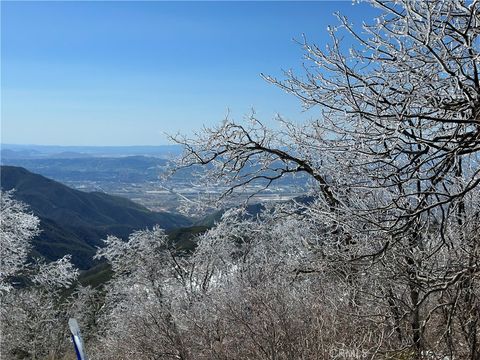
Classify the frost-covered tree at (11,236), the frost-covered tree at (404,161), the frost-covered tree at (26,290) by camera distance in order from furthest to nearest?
the frost-covered tree at (26,290), the frost-covered tree at (11,236), the frost-covered tree at (404,161)

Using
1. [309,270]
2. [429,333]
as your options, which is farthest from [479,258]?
[309,270]

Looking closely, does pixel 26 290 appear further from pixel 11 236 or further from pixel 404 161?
pixel 404 161

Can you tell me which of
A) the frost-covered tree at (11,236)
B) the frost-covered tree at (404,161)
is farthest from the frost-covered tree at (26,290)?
the frost-covered tree at (404,161)

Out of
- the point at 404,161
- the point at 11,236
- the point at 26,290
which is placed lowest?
the point at 26,290

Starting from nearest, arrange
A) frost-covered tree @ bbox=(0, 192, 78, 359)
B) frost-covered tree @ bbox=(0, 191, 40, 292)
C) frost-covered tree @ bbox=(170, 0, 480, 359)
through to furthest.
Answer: frost-covered tree @ bbox=(170, 0, 480, 359) → frost-covered tree @ bbox=(0, 191, 40, 292) → frost-covered tree @ bbox=(0, 192, 78, 359)

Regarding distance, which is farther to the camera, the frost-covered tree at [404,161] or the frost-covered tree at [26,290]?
the frost-covered tree at [26,290]

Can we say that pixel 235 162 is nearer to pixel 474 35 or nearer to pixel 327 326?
pixel 327 326

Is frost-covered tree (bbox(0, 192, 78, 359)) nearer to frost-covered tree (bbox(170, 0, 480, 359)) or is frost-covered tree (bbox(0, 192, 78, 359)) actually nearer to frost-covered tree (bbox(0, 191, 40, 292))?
frost-covered tree (bbox(0, 191, 40, 292))

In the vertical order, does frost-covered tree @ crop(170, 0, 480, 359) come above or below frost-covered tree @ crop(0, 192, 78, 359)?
above

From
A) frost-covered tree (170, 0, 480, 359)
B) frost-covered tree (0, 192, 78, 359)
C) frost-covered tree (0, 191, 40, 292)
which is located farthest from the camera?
frost-covered tree (0, 192, 78, 359)

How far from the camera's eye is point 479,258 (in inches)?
177

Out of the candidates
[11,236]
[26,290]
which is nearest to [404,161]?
[11,236]

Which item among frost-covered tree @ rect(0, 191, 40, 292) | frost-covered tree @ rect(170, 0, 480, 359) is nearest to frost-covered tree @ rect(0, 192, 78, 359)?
frost-covered tree @ rect(0, 191, 40, 292)

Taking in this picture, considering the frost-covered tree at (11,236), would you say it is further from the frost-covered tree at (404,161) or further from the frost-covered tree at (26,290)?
the frost-covered tree at (404,161)
